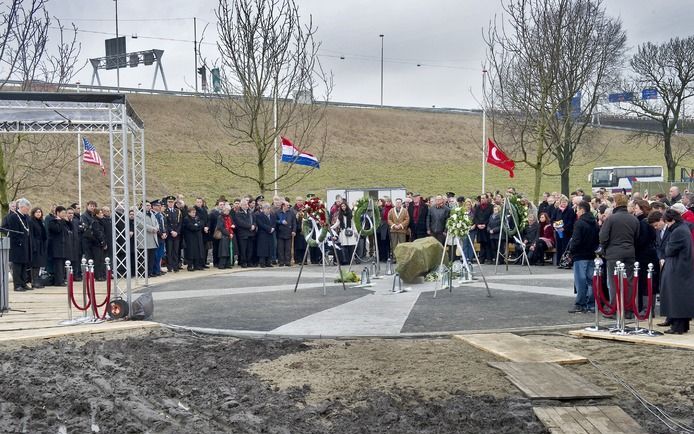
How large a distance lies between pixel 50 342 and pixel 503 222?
1255cm

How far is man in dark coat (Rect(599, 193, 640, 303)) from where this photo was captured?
485 inches

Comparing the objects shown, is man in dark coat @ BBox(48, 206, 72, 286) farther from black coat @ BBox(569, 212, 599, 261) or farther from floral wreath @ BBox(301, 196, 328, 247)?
black coat @ BBox(569, 212, 599, 261)

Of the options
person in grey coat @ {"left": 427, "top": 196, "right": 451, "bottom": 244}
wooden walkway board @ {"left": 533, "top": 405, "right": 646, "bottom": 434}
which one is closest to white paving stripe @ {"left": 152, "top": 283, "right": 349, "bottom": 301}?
person in grey coat @ {"left": 427, "top": 196, "right": 451, "bottom": 244}

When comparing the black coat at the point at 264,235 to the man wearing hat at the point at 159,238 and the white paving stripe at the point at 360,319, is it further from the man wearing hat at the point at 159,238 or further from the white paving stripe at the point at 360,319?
the white paving stripe at the point at 360,319

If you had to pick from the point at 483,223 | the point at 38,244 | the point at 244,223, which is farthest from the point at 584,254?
the point at 38,244

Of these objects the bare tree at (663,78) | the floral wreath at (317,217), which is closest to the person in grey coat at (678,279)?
the floral wreath at (317,217)

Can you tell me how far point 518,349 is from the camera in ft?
33.8

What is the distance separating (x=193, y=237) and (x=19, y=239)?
18.1 feet

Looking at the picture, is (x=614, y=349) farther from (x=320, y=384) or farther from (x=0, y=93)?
(x=0, y=93)

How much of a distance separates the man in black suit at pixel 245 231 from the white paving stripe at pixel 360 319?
763cm

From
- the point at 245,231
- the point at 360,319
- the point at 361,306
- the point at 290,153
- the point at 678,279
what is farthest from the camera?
the point at 290,153

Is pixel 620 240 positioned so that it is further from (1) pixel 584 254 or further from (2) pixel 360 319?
(2) pixel 360 319

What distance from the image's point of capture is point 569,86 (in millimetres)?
29000

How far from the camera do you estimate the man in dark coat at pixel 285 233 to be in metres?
23.0
